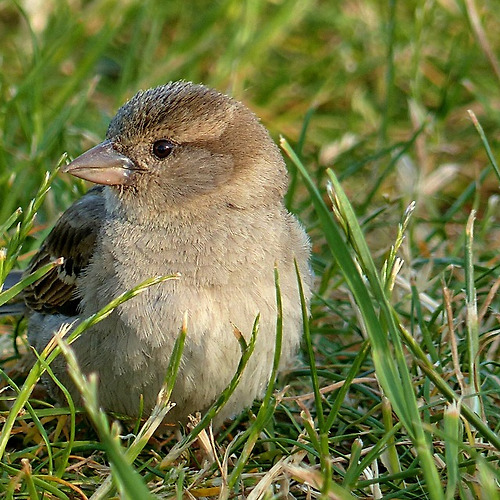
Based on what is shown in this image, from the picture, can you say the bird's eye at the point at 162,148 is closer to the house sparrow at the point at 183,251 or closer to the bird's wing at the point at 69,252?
the house sparrow at the point at 183,251

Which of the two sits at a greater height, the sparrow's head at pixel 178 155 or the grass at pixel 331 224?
the sparrow's head at pixel 178 155

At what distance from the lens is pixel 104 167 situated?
3480 mm

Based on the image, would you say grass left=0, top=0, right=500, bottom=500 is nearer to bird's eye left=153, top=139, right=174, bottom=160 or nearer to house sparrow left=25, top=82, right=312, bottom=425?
house sparrow left=25, top=82, right=312, bottom=425

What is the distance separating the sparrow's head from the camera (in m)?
3.50

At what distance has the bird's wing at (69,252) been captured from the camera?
371 cm

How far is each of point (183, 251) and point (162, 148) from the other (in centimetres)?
44

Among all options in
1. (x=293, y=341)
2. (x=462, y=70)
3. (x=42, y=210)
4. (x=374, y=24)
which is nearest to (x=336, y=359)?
(x=293, y=341)

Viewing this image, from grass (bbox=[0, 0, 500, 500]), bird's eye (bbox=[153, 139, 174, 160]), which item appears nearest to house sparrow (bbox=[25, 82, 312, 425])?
bird's eye (bbox=[153, 139, 174, 160])

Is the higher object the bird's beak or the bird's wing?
the bird's beak

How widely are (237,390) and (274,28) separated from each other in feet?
10.3

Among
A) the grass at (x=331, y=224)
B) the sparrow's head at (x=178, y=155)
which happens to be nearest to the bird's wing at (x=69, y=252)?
the grass at (x=331, y=224)

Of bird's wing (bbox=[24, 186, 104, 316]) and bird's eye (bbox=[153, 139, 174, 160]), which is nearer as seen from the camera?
bird's eye (bbox=[153, 139, 174, 160])

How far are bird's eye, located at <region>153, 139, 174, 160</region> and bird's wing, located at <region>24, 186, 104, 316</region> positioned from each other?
349 millimetres

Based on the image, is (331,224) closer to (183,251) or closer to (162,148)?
(183,251)
